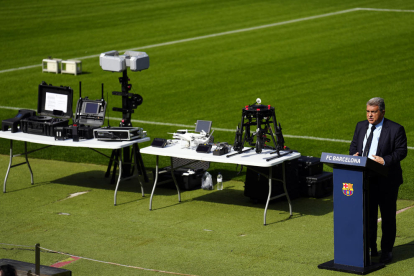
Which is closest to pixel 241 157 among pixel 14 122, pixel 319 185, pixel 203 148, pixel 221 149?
pixel 221 149

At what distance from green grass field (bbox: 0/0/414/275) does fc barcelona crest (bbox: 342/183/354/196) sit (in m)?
1.04

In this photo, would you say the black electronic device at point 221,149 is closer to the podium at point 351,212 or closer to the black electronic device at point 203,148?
the black electronic device at point 203,148

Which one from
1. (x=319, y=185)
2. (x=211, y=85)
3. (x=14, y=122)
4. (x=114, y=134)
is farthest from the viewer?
(x=211, y=85)

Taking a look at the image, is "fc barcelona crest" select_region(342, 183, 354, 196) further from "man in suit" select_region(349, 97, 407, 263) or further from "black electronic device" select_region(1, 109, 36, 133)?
"black electronic device" select_region(1, 109, 36, 133)

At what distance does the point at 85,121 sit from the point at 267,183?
365cm

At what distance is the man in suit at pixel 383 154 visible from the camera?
8391 mm

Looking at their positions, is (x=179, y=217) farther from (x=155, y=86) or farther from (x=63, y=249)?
(x=155, y=86)

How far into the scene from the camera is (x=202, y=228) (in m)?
10.2

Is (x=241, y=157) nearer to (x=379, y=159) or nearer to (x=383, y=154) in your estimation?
(x=383, y=154)

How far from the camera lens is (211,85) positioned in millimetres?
22422

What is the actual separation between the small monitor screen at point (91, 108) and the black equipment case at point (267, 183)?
10.3 feet

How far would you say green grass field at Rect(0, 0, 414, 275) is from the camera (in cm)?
960

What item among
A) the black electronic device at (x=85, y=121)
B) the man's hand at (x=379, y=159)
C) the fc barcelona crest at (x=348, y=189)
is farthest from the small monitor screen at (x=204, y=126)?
the man's hand at (x=379, y=159)

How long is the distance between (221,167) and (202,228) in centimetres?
380
